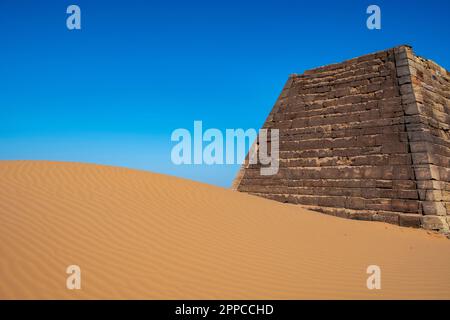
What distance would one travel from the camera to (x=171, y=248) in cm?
433

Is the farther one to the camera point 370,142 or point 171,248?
point 370,142

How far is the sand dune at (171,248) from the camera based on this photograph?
343 cm

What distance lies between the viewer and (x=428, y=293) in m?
4.16

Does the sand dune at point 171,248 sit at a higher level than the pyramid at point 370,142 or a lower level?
lower

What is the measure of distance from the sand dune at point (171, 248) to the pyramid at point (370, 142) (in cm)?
196

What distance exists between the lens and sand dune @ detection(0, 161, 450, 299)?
11.3ft

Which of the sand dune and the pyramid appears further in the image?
the pyramid

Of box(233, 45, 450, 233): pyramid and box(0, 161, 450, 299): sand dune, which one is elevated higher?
box(233, 45, 450, 233): pyramid

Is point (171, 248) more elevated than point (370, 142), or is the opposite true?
point (370, 142)

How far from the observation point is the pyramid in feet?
29.5

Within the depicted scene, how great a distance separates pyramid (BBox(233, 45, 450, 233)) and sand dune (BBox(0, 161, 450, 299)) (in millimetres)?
1959

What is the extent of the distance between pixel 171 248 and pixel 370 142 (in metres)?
7.77

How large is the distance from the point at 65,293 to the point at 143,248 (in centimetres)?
119
